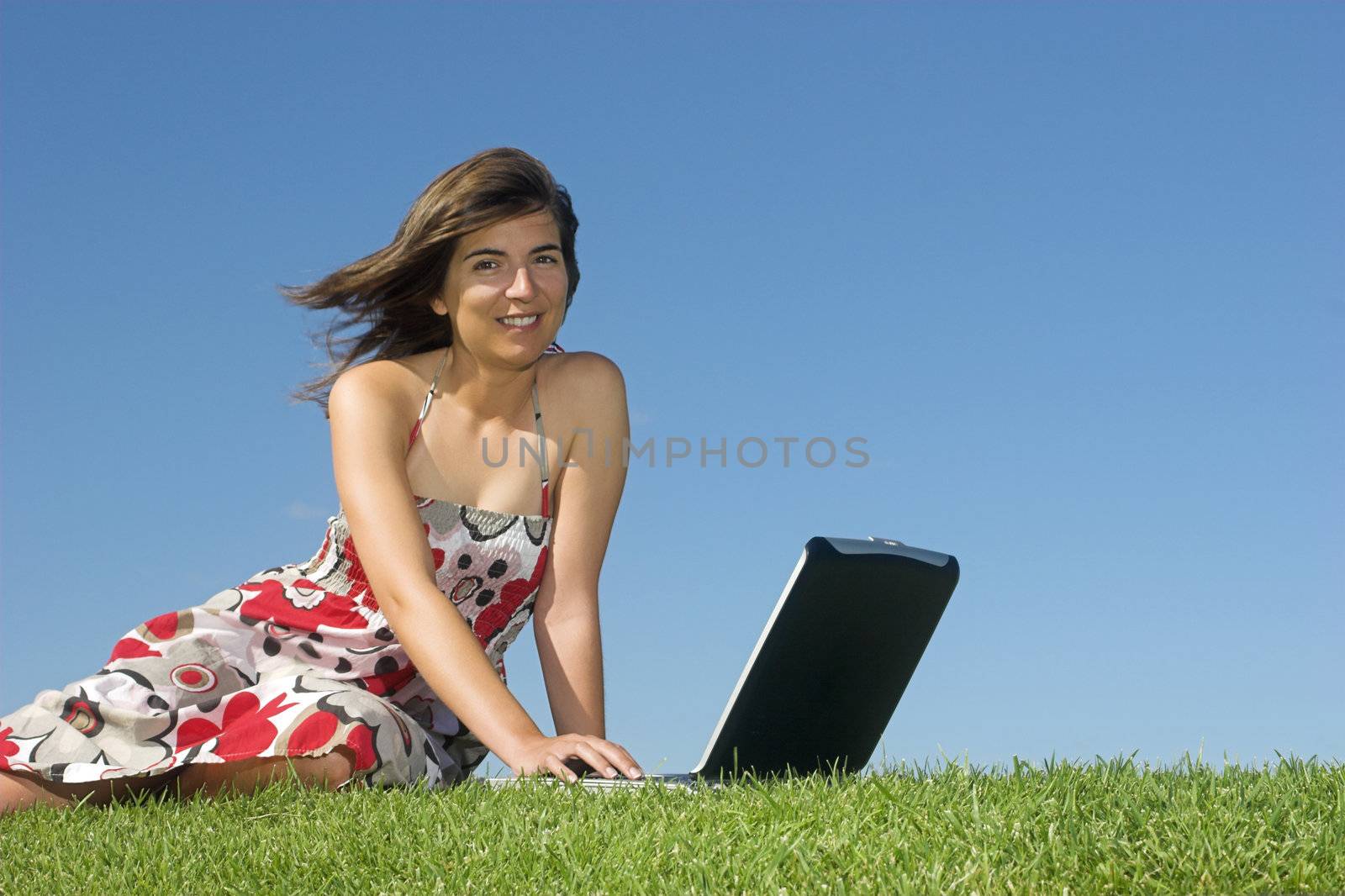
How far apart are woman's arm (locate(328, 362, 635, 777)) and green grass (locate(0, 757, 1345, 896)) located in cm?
20

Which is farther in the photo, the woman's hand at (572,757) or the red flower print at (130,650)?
the red flower print at (130,650)

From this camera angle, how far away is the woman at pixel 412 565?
4.47 meters

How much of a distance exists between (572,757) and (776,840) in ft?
3.53

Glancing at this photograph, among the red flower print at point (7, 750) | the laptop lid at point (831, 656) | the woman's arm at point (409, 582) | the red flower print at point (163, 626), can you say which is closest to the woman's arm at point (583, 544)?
the woman's arm at point (409, 582)

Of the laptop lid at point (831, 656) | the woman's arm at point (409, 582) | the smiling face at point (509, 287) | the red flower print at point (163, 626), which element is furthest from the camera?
the red flower print at point (163, 626)

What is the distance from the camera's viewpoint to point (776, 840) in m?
2.96

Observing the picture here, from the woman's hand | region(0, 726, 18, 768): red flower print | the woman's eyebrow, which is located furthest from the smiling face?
region(0, 726, 18, 768): red flower print

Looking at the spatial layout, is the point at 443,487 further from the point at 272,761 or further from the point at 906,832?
the point at 906,832

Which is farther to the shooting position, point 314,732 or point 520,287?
point 520,287

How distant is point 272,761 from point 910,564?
7.91 feet

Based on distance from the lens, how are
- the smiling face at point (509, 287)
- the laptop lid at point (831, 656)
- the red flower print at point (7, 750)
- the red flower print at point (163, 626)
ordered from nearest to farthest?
the laptop lid at point (831, 656) < the red flower print at point (7, 750) < the smiling face at point (509, 287) < the red flower print at point (163, 626)

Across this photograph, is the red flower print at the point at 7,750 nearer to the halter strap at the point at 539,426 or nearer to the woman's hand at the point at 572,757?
the halter strap at the point at 539,426

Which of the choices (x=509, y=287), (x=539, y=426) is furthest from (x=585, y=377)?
(x=509, y=287)

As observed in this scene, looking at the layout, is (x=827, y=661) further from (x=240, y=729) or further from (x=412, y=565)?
(x=240, y=729)
